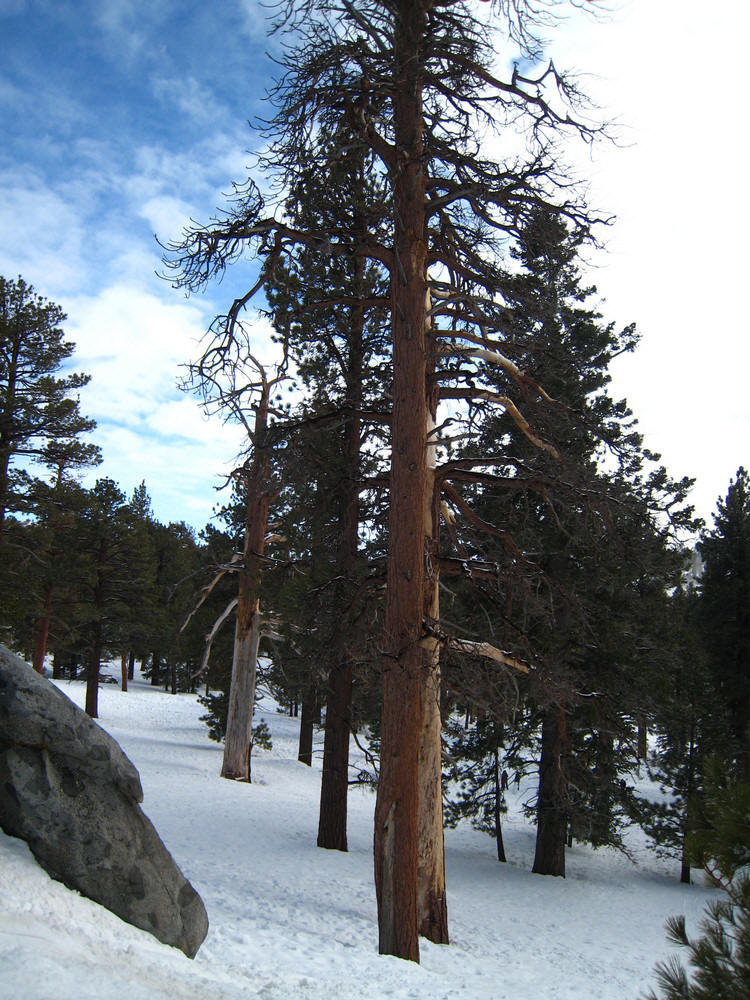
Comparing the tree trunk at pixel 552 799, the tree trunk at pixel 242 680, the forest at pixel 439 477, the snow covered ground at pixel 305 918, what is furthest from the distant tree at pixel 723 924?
the tree trunk at pixel 242 680

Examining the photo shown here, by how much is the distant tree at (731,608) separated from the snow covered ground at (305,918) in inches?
201

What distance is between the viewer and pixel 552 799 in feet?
43.9

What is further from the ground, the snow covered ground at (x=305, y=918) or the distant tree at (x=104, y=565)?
the distant tree at (x=104, y=565)

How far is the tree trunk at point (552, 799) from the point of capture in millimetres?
13195

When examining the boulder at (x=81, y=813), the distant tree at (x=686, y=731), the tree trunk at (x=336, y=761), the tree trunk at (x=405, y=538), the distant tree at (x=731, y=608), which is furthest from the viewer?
the distant tree at (x=731, y=608)

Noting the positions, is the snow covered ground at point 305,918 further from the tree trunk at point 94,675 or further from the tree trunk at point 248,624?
the tree trunk at point 94,675

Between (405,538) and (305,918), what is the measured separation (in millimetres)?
4574

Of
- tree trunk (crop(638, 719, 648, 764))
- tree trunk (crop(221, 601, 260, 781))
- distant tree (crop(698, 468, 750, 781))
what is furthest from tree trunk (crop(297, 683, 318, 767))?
distant tree (crop(698, 468, 750, 781))

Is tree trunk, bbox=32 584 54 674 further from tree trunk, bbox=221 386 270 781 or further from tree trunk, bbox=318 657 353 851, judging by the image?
tree trunk, bbox=318 657 353 851

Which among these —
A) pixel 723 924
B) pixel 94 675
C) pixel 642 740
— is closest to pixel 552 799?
pixel 642 740

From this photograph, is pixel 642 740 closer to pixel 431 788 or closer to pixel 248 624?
pixel 248 624

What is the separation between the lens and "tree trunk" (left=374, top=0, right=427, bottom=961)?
6.08 meters

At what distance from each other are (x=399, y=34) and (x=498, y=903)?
12402mm

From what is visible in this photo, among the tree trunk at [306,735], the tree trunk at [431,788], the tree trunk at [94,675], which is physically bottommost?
the tree trunk at [306,735]
